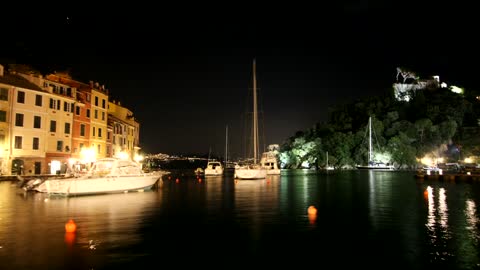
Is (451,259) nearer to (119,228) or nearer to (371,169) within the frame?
(119,228)

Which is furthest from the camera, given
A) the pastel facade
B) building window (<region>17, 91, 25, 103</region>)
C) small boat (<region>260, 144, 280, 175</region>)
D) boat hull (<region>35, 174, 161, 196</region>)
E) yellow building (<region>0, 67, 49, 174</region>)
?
small boat (<region>260, 144, 280, 175</region>)

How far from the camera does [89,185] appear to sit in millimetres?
30156

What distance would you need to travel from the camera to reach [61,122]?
5197 cm

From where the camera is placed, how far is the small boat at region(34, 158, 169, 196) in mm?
29438

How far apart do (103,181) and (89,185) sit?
1.13 meters

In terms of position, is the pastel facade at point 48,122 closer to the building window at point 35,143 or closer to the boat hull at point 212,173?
the building window at point 35,143

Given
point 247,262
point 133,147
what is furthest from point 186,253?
point 133,147

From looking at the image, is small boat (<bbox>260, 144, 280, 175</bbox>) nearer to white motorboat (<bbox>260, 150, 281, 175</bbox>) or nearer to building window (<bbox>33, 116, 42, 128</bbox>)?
white motorboat (<bbox>260, 150, 281, 175</bbox>)

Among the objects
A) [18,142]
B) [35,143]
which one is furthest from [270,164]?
[18,142]

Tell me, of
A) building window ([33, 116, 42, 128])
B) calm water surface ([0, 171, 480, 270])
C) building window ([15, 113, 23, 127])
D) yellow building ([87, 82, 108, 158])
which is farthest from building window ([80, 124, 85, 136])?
calm water surface ([0, 171, 480, 270])

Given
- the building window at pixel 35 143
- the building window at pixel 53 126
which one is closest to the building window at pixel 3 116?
the building window at pixel 35 143

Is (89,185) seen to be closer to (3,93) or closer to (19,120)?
(19,120)

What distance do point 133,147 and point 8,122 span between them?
111ft

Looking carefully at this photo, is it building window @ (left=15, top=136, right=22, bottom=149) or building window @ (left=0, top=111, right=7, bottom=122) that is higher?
building window @ (left=0, top=111, right=7, bottom=122)
